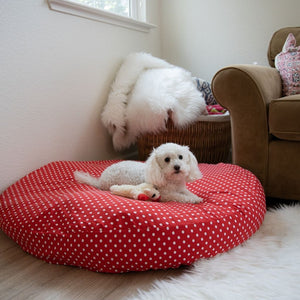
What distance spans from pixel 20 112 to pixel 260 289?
1.35 m

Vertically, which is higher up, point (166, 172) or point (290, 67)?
point (290, 67)

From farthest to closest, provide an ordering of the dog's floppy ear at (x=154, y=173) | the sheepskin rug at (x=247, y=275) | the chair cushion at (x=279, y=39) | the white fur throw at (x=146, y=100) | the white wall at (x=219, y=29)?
1. the white wall at (x=219, y=29)
2. the chair cushion at (x=279, y=39)
3. the white fur throw at (x=146, y=100)
4. the dog's floppy ear at (x=154, y=173)
5. the sheepskin rug at (x=247, y=275)

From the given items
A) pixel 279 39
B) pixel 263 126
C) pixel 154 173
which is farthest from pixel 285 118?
pixel 279 39

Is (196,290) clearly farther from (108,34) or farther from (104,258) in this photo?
(108,34)

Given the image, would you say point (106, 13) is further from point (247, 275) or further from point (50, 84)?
point (247, 275)

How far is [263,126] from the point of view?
57.4 inches

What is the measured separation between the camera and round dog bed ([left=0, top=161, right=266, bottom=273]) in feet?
3.28

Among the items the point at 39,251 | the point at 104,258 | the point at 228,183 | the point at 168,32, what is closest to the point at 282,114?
the point at 228,183

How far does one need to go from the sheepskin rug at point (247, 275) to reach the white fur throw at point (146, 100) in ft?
2.96

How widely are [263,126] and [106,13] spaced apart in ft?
4.13

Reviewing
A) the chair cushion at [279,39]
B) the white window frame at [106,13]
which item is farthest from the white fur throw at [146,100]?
the chair cushion at [279,39]

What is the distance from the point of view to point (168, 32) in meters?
2.74

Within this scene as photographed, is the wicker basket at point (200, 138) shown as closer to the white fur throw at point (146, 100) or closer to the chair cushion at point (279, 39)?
the white fur throw at point (146, 100)

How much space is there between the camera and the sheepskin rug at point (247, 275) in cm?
86
